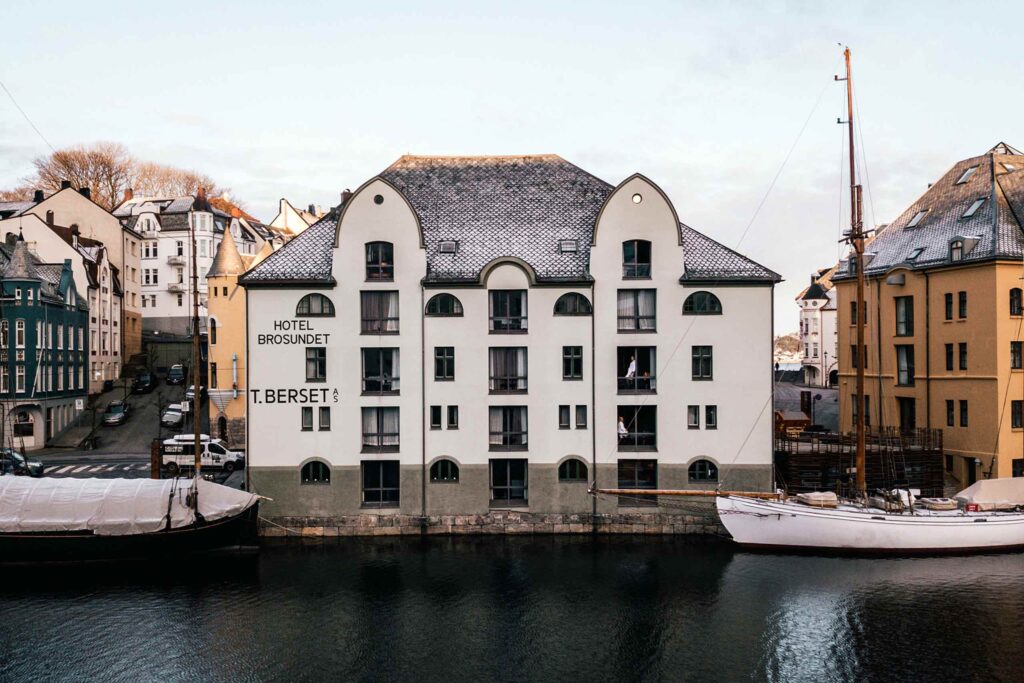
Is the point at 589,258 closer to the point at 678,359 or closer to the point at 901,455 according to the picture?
the point at 678,359

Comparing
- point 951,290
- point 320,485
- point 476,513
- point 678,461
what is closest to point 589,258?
point 678,461

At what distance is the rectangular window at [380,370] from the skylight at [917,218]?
3809 cm

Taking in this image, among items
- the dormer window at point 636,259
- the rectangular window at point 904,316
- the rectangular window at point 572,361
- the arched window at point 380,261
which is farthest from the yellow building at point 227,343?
the rectangular window at point 904,316

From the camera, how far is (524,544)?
4138cm

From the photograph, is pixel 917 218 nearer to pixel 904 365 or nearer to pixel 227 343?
pixel 904 365

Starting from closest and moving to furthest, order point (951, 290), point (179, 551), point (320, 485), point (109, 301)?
point (179, 551), point (320, 485), point (951, 290), point (109, 301)

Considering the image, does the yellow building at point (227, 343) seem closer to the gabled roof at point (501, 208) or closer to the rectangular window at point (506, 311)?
the gabled roof at point (501, 208)

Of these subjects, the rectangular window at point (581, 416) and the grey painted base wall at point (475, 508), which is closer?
the grey painted base wall at point (475, 508)

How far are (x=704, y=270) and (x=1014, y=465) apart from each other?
73.7 feet

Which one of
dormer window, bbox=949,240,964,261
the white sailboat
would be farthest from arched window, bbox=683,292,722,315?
dormer window, bbox=949,240,964,261

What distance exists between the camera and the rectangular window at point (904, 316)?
176ft

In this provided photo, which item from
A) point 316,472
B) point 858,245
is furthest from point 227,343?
point 858,245

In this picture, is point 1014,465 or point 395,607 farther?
point 1014,465

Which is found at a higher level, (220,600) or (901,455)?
(901,455)
